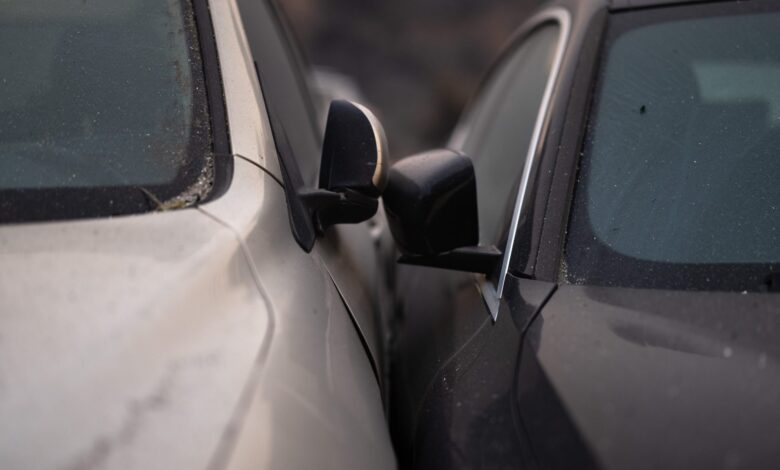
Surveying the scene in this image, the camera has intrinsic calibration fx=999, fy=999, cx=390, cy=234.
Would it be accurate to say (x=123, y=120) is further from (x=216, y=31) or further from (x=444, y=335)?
(x=444, y=335)

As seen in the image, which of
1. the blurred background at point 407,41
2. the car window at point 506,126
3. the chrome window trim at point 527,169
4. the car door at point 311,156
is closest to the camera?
the chrome window trim at point 527,169

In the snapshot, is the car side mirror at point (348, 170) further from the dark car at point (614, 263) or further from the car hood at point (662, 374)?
the car hood at point (662, 374)

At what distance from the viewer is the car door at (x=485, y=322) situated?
1850mm

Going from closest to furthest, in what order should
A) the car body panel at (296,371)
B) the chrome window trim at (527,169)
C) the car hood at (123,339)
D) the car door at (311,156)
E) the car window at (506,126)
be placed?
the car hood at (123,339), the car body panel at (296,371), the chrome window trim at (527,169), the car door at (311,156), the car window at (506,126)

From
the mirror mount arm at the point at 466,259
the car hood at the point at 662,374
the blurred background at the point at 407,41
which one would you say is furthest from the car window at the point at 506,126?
the blurred background at the point at 407,41

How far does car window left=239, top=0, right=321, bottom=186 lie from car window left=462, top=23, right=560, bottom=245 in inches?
22.1

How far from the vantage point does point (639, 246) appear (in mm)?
2115

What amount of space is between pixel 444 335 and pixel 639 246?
0.54 meters

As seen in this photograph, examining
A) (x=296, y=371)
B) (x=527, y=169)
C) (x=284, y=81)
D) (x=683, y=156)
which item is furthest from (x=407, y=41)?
(x=296, y=371)

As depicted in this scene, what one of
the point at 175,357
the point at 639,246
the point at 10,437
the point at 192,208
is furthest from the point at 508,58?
the point at 10,437

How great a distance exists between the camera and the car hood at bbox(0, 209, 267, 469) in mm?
1502

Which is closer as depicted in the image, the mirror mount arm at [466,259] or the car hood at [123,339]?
the car hood at [123,339]

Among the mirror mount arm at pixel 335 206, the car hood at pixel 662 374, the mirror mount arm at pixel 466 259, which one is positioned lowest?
the mirror mount arm at pixel 466 259

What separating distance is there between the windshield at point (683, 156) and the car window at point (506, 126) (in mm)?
288
